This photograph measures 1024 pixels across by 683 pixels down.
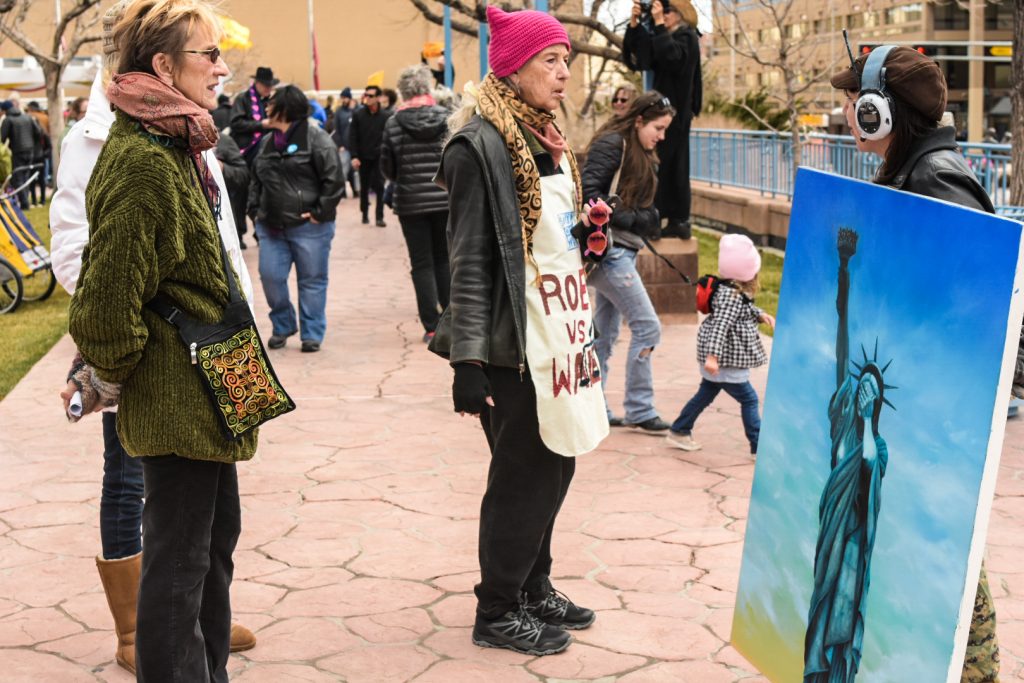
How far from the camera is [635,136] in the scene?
23.2 ft

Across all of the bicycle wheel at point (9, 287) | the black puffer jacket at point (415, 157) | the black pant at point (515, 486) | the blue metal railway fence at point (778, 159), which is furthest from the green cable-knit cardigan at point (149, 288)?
the bicycle wheel at point (9, 287)

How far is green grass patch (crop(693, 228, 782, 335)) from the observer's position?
→ 11902 mm

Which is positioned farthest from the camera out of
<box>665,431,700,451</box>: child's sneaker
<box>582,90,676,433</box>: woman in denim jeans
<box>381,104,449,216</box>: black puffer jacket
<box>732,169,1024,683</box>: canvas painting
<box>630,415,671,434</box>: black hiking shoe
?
<box>381,104,449,216</box>: black puffer jacket

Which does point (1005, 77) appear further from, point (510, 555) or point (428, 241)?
point (510, 555)

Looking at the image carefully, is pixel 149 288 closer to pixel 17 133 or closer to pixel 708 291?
pixel 708 291

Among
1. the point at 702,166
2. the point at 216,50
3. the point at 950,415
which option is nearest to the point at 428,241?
the point at 216,50

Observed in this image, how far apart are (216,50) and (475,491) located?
3.19 metres

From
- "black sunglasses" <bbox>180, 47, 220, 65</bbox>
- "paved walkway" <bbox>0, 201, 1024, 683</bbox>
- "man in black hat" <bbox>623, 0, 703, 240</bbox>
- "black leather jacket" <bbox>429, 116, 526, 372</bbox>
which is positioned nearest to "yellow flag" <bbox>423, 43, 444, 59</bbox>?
"man in black hat" <bbox>623, 0, 703, 240</bbox>

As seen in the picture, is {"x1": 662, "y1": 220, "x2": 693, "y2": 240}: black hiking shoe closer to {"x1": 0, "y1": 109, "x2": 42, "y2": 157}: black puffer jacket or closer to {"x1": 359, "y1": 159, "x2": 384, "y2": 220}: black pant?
{"x1": 359, "y1": 159, "x2": 384, "y2": 220}: black pant

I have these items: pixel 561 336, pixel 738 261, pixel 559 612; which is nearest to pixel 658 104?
pixel 738 261

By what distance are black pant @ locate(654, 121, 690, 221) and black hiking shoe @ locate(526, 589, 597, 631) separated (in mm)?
6632

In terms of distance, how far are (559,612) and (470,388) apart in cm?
101

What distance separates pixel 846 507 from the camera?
3.09 metres

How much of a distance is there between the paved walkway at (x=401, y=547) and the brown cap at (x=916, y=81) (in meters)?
1.81
